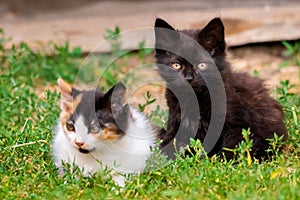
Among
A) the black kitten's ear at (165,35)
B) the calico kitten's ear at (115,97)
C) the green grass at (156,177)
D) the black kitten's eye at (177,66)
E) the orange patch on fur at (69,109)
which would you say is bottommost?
the green grass at (156,177)

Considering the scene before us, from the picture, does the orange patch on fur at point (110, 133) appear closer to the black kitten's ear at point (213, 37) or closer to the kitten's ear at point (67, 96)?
the kitten's ear at point (67, 96)

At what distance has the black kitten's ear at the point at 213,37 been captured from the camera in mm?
5059

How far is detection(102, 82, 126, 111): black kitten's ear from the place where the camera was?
467 cm

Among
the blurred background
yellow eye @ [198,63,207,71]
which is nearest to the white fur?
yellow eye @ [198,63,207,71]

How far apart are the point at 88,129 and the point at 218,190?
40.8 inches

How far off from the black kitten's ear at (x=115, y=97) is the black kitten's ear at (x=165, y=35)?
2.15ft

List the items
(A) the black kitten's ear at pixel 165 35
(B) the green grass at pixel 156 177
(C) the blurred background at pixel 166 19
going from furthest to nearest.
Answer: (C) the blurred background at pixel 166 19 < (A) the black kitten's ear at pixel 165 35 < (B) the green grass at pixel 156 177

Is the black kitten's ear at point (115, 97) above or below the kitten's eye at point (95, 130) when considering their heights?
above

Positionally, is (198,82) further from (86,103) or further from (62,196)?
(62,196)

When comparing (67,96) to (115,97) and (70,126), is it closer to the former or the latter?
(70,126)

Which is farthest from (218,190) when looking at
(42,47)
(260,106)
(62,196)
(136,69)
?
(42,47)

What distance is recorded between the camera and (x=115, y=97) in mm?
4695

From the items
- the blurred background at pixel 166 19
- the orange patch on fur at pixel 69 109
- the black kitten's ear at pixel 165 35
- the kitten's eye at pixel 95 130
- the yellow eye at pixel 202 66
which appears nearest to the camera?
the kitten's eye at pixel 95 130

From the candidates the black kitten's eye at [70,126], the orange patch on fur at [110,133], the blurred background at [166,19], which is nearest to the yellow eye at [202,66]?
the orange patch on fur at [110,133]
